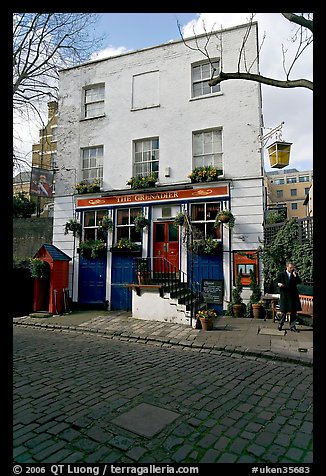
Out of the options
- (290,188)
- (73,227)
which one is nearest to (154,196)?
(73,227)

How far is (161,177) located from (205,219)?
2641mm

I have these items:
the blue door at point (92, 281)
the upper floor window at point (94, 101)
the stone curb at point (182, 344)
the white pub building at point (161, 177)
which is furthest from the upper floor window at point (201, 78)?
the stone curb at point (182, 344)

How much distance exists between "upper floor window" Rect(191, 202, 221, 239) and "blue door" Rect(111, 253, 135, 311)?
3.06m

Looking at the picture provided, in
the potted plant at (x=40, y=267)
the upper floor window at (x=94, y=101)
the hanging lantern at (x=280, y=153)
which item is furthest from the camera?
the upper floor window at (x=94, y=101)

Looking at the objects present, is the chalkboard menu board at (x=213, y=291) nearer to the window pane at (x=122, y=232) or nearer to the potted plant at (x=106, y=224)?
the window pane at (x=122, y=232)

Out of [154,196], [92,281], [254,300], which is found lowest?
[254,300]

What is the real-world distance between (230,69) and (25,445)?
1300 centimetres

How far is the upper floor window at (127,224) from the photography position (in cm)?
1231

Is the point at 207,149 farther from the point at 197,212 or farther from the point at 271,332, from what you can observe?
the point at 271,332

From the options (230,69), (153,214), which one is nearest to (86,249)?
(153,214)

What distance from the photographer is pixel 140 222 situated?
38.8 feet

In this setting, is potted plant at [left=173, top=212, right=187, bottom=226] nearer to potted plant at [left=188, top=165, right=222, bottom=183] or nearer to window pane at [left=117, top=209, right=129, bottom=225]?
potted plant at [left=188, top=165, right=222, bottom=183]

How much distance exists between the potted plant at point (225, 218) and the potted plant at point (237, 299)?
72.4 inches
